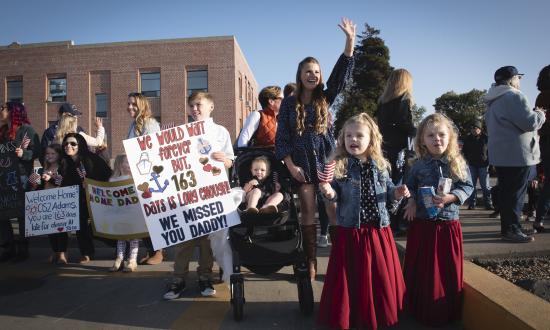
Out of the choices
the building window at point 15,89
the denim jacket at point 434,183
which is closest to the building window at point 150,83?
the building window at point 15,89

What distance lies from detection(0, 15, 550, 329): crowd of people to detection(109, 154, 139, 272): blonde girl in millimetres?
16

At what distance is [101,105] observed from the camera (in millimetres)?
28422

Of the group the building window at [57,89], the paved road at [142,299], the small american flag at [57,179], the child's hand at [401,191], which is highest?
the building window at [57,89]

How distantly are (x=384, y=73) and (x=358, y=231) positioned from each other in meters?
38.2

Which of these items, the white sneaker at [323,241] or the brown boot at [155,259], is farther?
the white sneaker at [323,241]

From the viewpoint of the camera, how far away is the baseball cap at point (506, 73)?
438 centimetres

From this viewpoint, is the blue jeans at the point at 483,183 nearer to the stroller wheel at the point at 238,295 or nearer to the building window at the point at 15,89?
the stroller wheel at the point at 238,295

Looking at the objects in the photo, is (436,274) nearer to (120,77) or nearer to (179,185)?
(179,185)

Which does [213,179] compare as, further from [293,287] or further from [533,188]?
[533,188]

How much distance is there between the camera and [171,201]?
3.37 metres

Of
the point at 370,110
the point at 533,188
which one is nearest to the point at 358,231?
the point at 533,188

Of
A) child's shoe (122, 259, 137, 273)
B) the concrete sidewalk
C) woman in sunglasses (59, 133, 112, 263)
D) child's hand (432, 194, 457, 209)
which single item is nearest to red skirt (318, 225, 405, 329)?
child's hand (432, 194, 457, 209)

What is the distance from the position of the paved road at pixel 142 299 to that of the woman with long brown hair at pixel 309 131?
2.01ft

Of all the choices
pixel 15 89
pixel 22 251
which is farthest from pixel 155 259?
pixel 15 89
